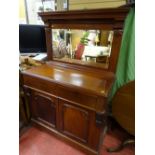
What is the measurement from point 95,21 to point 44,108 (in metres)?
1.09

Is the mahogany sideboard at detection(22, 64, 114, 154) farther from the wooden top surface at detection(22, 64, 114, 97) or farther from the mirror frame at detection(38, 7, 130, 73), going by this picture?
the mirror frame at detection(38, 7, 130, 73)

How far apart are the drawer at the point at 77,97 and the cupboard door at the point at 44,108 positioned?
0.59ft

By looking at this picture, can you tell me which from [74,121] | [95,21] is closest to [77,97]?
[74,121]

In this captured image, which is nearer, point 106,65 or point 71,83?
point 71,83

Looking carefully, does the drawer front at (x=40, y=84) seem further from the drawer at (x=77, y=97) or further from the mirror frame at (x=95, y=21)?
the mirror frame at (x=95, y=21)

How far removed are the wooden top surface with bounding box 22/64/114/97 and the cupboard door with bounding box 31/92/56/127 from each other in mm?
250

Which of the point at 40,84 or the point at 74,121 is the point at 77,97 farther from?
the point at 40,84

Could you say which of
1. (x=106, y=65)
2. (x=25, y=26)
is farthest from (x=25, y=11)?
(x=106, y=65)

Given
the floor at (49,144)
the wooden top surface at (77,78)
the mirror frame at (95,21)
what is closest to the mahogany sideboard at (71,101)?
the wooden top surface at (77,78)
